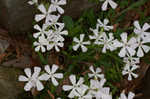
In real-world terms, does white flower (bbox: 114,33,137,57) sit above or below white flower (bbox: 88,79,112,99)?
above

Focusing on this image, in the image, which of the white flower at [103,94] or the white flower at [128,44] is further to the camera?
the white flower at [128,44]

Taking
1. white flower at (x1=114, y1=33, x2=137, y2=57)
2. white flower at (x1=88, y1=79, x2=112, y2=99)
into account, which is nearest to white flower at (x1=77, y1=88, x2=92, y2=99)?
white flower at (x1=88, y1=79, x2=112, y2=99)

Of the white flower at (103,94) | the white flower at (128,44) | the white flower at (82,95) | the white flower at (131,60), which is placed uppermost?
the white flower at (128,44)

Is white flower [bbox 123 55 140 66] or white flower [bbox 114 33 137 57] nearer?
white flower [bbox 114 33 137 57]

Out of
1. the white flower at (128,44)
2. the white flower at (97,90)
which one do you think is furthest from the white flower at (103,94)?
the white flower at (128,44)

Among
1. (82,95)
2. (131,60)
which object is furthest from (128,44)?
(82,95)

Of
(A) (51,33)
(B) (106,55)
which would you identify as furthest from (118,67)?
(A) (51,33)

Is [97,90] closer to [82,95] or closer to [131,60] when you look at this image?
[82,95]

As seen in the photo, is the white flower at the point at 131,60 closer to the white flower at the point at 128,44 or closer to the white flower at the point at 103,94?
the white flower at the point at 128,44

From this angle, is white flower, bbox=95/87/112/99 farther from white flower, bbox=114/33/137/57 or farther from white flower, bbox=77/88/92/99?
white flower, bbox=114/33/137/57

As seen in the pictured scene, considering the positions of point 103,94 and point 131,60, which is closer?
point 103,94

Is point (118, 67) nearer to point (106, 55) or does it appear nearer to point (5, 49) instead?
point (106, 55)
